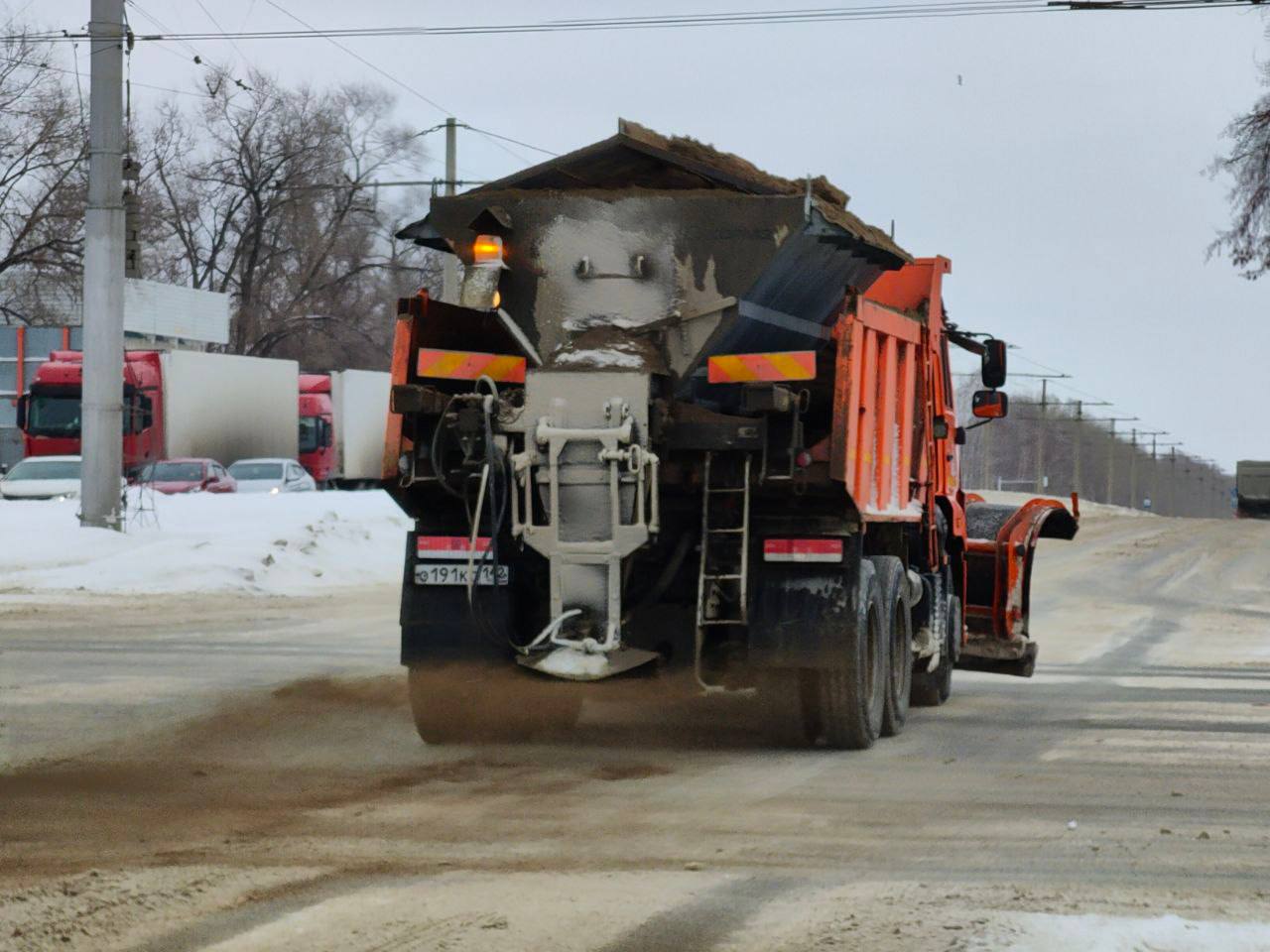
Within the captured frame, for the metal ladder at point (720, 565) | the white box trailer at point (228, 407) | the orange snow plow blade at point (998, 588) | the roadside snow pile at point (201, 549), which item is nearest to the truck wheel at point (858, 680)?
the metal ladder at point (720, 565)

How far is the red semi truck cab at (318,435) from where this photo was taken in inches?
2094


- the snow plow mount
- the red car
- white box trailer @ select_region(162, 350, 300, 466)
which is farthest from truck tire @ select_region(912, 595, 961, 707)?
white box trailer @ select_region(162, 350, 300, 466)

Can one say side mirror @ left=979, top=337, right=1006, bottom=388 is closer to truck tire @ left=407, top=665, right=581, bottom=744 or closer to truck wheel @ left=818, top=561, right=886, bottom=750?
truck wheel @ left=818, top=561, right=886, bottom=750

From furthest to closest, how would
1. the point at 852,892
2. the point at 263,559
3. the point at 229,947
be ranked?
the point at 263,559, the point at 852,892, the point at 229,947

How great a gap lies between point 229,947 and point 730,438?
5137mm

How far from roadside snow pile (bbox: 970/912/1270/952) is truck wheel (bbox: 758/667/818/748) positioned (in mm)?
4413

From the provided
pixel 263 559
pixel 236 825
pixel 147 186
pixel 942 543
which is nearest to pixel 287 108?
pixel 147 186

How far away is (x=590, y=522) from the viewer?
34.4 feet

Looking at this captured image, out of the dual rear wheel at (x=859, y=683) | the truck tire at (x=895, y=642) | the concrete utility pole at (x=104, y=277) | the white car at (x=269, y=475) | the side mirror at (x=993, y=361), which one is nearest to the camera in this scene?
the dual rear wheel at (x=859, y=683)

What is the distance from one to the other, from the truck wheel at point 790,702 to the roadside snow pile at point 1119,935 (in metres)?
4.41

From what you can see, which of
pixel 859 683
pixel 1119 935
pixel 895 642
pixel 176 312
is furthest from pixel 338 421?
pixel 1119 935

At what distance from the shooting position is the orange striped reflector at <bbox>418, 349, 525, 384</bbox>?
1111 cm

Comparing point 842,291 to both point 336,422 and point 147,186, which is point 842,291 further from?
point 147,186

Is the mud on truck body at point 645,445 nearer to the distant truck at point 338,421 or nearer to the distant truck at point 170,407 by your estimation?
the distant truck at point 170,407
